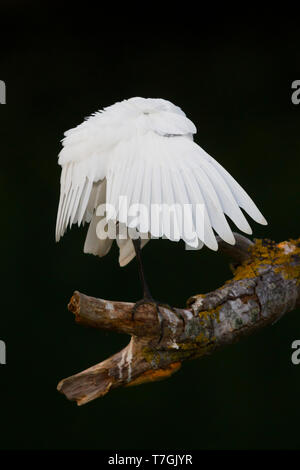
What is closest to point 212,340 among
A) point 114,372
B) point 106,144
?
point 114,372

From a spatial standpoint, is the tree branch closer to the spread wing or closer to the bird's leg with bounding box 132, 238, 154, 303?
the bird's leg with bounding box 132, 238, 154, 303

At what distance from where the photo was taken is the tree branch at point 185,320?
150 cm

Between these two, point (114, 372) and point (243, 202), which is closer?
point (243, 202)

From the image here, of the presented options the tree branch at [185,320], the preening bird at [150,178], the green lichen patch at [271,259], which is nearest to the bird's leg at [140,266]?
the preening bird at [150,178]

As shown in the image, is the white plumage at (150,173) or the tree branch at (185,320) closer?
the white plumage at (150,173)

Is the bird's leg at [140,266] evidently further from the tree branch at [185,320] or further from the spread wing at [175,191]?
the spread wing at [175,191]

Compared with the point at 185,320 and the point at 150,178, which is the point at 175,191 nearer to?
the point at 150,178

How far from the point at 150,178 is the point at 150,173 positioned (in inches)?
0.6

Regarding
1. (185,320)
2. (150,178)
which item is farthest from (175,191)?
(185,320)

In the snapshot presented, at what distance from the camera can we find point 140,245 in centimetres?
180

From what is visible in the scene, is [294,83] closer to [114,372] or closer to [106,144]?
[106,144]

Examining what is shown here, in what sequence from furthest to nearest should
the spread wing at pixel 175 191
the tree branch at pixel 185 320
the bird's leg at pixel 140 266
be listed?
1. the bird's leg at pixel 140 266
2. the tree branch at pixel 185 320
3. the spread wing at pixel 175 191

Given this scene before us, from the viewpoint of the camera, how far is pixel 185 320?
5.20ft

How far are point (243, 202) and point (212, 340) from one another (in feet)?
1.15
